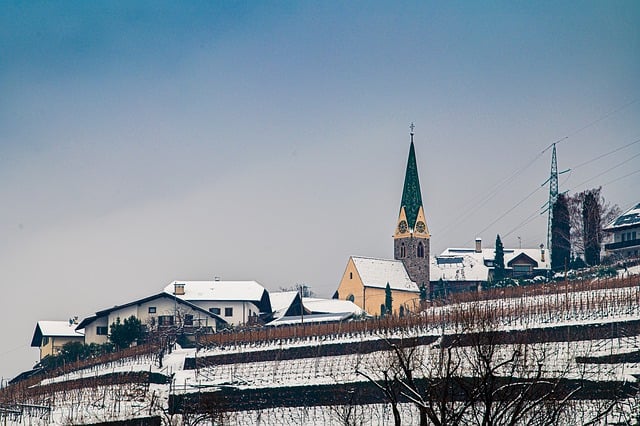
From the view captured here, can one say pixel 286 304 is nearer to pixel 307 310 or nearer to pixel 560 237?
pixel 307 310

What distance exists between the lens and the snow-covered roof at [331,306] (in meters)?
76.6

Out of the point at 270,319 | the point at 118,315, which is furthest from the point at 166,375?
the point at 270,319

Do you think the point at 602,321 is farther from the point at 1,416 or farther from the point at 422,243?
the point at 422,243

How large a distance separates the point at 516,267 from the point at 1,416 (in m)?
47.2

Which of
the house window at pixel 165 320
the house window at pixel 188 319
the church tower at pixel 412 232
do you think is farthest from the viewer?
the church tower at pixel 412 232

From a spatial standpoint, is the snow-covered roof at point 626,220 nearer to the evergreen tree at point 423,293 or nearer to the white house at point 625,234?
the white house at point 625,234

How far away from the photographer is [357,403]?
4206 centimetres

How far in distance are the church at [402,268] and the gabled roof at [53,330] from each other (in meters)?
19.6

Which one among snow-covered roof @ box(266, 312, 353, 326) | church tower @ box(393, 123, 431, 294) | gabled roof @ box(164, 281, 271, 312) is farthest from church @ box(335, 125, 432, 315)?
gabled roof @ box(164, 281, 271, 312)

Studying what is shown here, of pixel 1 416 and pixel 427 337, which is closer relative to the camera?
pixel 1 416

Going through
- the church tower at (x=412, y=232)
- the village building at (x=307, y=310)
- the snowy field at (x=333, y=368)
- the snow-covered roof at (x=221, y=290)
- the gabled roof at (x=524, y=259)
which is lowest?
the snowy field at (x=333, y=368)

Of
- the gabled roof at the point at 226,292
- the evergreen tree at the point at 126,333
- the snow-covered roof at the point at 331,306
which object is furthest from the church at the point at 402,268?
the evergreen tree at the point at 126,333

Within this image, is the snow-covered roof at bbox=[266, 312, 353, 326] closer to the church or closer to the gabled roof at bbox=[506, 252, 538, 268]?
the church

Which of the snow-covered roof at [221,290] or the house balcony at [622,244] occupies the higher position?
the house balcony at [622,244]
